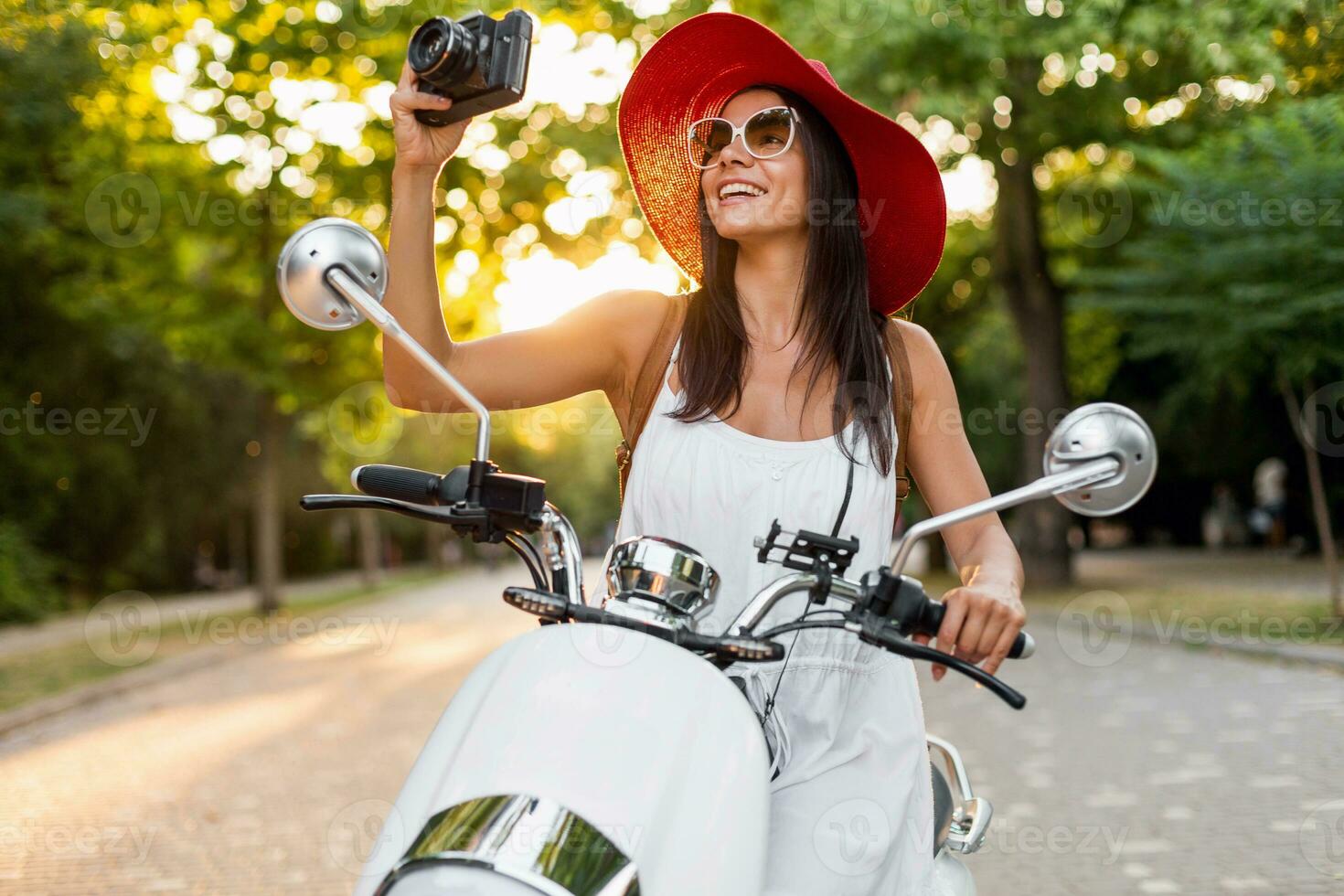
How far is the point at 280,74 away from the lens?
1577 cm

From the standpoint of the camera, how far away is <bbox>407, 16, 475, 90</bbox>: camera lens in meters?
1.83

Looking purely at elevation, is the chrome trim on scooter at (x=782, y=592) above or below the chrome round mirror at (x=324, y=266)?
below

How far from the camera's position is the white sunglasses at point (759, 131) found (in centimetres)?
235

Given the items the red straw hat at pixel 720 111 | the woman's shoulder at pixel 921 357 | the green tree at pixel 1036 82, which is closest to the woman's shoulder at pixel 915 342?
the woman's shoulder at pixel 921 357

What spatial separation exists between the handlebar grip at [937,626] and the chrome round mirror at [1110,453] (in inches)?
7.7

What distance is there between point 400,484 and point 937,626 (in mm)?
784

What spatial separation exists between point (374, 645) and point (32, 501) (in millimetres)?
6060

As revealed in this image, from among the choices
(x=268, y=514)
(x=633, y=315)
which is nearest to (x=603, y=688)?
(x=633, y=315)

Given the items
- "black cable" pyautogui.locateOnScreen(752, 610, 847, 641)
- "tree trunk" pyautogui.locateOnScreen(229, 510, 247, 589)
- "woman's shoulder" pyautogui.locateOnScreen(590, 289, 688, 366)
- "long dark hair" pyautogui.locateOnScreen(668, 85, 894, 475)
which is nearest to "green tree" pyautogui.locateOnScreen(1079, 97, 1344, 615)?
"long dark hair" pyautogui.locateOnScreen(668, 85, 894, 475)

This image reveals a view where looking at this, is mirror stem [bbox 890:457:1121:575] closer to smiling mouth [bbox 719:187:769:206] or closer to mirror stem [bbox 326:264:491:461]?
mirror stem [bbox 326:264:491:461]

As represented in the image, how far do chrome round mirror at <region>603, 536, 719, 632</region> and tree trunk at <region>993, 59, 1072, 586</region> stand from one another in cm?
1832

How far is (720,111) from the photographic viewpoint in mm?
2596

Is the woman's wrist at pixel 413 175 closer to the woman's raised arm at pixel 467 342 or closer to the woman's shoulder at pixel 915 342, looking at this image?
the woman's raised arm at pixel 467 342

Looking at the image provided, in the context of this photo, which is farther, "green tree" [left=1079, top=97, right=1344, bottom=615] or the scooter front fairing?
"green tree" [left=1079, top=97, right=1344, bottom=615]
